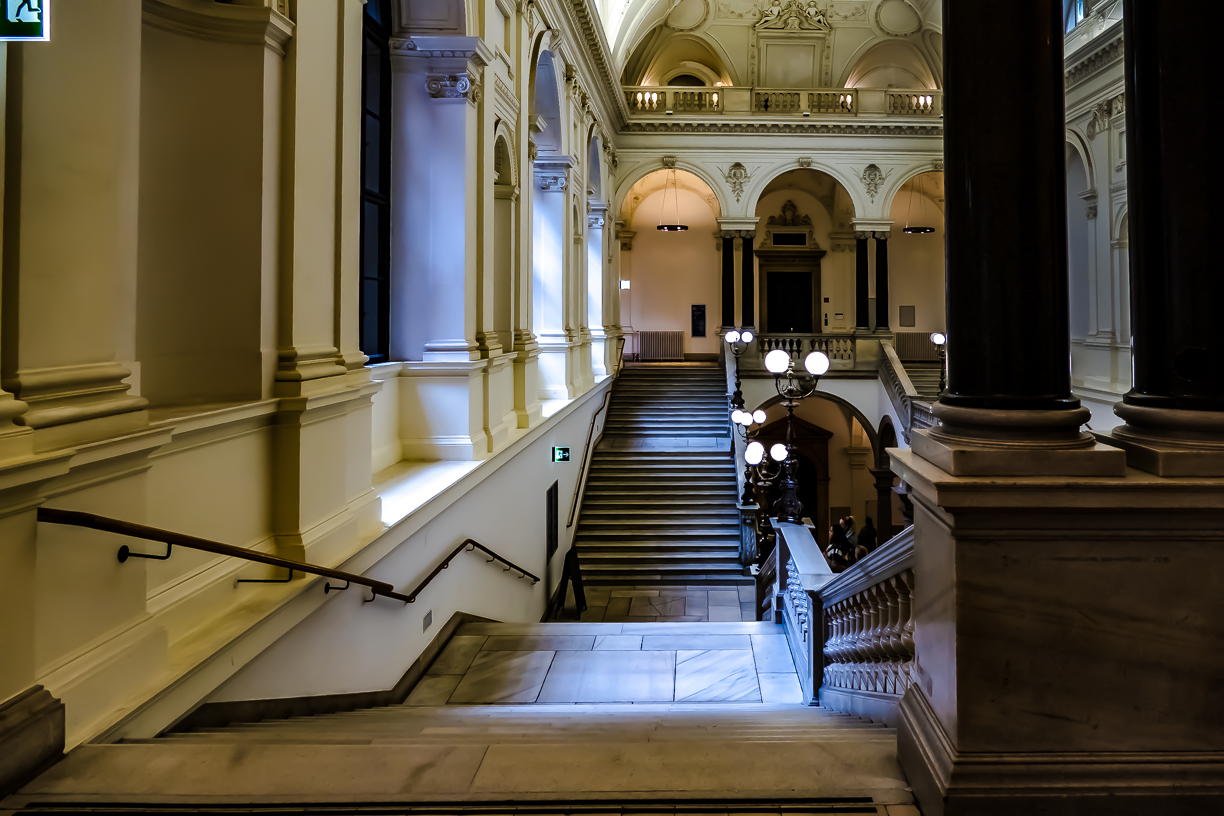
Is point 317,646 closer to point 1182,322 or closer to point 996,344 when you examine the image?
point 996,344

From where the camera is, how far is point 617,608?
1195cm

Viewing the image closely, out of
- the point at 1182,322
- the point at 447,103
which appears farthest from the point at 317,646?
the point at 447,103

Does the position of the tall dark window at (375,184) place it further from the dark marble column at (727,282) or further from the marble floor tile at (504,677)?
the dark marble column at (727,282)

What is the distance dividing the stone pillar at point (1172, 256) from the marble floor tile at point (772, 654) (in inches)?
175

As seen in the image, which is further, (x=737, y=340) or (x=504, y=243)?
(x=737, y=340)

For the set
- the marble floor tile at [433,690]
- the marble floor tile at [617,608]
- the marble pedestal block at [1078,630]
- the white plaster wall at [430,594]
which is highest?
the marble pedestal block at [1078,630]

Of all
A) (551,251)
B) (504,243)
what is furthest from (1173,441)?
(551,251)

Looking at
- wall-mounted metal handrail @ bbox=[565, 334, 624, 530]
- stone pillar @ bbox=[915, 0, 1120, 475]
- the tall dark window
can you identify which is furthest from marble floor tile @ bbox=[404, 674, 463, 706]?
wall-mounted metal handrail @ bbox=[565, 334, 624, 530]

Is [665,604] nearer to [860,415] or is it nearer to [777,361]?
[777,361]

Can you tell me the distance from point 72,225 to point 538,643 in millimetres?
5298

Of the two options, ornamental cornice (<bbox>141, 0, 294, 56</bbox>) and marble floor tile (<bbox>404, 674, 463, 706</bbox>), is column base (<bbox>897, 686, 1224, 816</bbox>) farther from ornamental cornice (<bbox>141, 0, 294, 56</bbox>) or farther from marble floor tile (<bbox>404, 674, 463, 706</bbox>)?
ornamental cornice (<bbox>141, 0, 294, 56</bbox>)

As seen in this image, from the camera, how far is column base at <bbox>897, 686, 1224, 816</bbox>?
2283 mm

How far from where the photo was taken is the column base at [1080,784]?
2.28 m

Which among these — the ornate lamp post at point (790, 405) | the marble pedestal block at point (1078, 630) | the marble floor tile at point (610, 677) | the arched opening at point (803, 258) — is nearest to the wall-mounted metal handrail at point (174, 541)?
the marble floor tile at point (610, 677)
